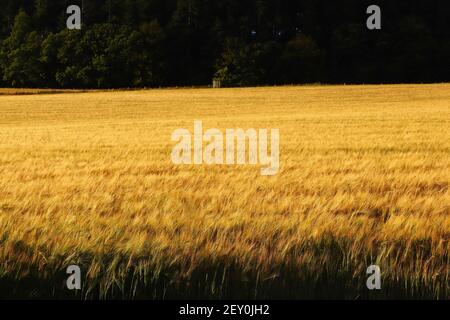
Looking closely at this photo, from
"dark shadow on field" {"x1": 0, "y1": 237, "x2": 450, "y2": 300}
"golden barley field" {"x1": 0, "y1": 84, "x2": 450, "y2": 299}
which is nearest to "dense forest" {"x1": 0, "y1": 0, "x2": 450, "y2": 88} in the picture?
"golden barley field" {"x1": 0, "y1": 84, "x2": 450, "y2": 299}

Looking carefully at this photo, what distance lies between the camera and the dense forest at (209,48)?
75500 millimetres

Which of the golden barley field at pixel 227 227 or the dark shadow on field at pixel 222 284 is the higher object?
the golden barley field at pixel 227 227

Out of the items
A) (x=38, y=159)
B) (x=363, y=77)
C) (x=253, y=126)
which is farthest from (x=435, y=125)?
(x=363, y=77)

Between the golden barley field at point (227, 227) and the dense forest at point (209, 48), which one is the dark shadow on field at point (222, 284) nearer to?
the golden barley field at point (227, 227)

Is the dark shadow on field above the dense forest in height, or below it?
below

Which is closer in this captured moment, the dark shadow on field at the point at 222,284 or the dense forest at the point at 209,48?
the dark shadow on field at the point at 222,284

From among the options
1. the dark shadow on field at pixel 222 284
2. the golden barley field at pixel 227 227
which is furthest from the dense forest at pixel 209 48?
the dark shadow on field at pixel 222 284

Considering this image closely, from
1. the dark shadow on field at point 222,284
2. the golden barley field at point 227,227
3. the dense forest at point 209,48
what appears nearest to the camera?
the dark shadow on field at point 222,284

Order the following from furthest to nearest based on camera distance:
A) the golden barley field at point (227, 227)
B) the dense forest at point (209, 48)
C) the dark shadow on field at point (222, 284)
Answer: the dense forest at point (209, 48) < the golden barley field at point (227, 227) < the dark shadow on field at point (222, 284)

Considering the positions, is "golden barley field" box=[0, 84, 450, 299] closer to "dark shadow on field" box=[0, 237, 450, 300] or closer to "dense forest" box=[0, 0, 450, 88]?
"dark shadow on field" box=[0, 237, 450, 300]

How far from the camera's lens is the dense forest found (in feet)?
248

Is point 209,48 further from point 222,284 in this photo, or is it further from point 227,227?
point 222,284

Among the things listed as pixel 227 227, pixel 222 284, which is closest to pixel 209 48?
pixel 227 227

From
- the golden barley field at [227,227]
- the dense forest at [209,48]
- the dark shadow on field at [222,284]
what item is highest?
the dense forest at [209,48]
